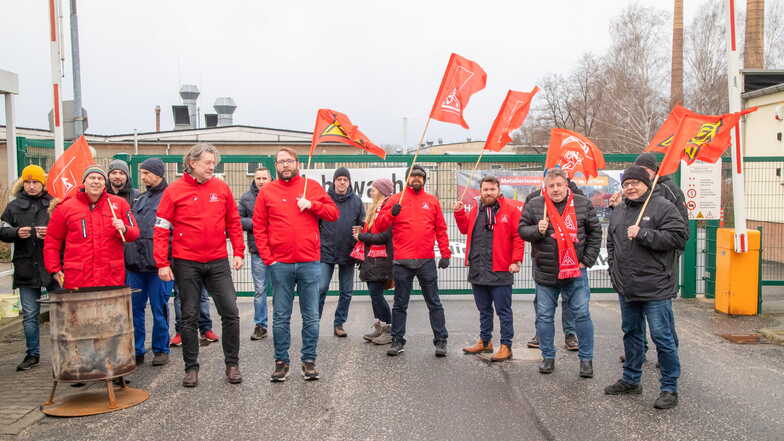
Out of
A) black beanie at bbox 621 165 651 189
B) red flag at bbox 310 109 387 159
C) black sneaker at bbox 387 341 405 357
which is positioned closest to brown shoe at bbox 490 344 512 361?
black sneaker at bbox 387 341 405 357

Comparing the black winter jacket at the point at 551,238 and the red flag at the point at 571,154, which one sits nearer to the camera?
the black winter jacket at the point at 551,238

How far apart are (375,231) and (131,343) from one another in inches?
109

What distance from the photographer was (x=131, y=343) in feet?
18.7

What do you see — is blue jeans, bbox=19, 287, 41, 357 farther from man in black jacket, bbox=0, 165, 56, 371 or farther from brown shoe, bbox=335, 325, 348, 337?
brown shoe, bbox=335, 325, 348, 337

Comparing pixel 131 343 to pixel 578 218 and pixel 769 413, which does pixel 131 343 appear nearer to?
pixel 578 218

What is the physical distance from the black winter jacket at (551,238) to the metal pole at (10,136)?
259 inches

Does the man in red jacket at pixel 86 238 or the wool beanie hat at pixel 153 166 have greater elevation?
the wool beanie hat at pixel 153 166

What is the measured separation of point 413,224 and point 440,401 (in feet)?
6.76

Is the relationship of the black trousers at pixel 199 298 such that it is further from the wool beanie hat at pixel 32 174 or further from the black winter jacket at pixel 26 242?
the wool beanie hat at pixel 32 174

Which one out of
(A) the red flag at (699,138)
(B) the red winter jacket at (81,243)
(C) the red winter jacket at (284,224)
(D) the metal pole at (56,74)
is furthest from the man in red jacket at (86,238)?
(A) the red flag at (699,138)

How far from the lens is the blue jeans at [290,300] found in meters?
6.21

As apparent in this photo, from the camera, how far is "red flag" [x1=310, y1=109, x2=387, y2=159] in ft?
23.8

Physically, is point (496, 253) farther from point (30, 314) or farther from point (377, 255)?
point (30, 314)

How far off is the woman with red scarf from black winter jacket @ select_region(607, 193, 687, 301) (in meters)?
2.63
